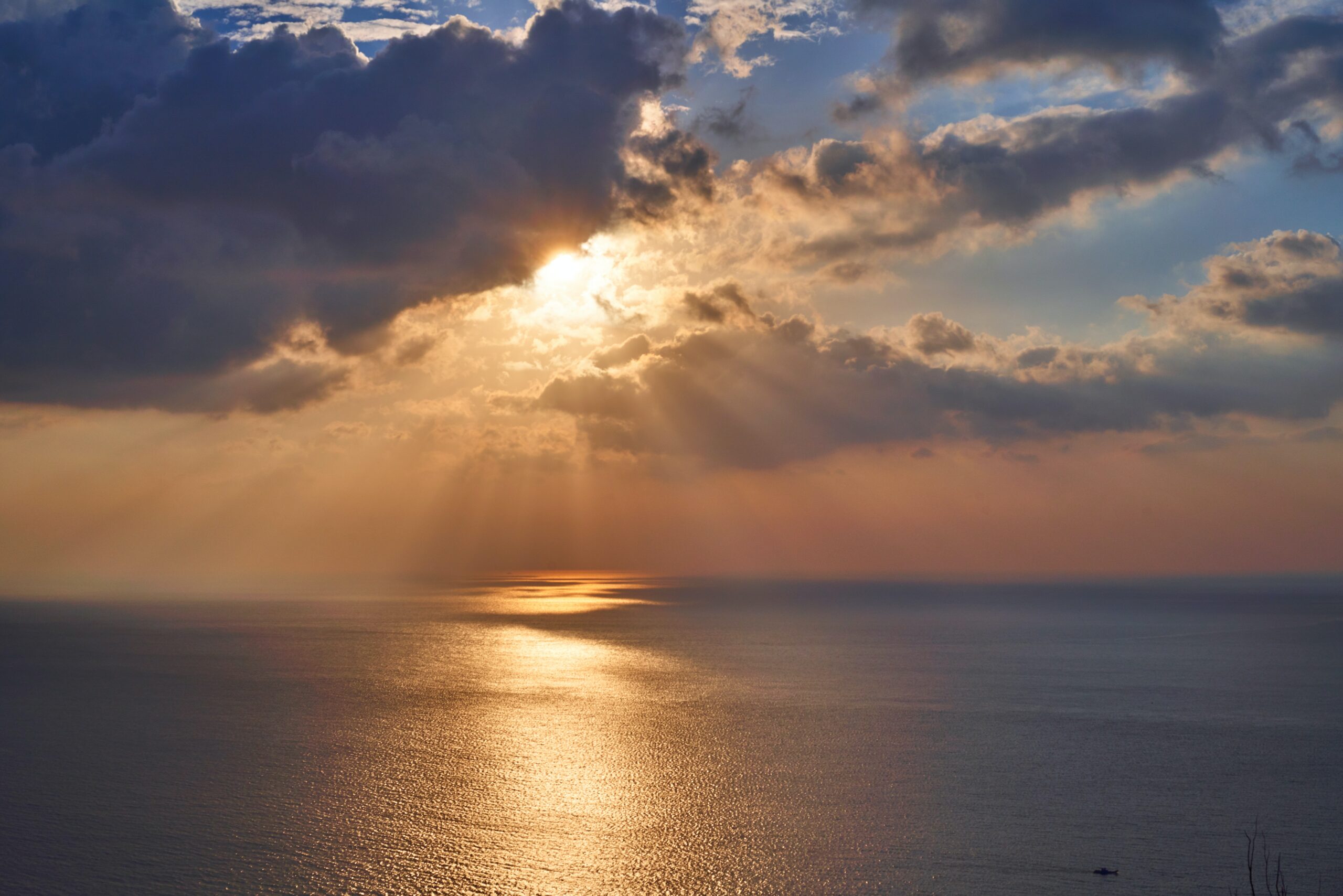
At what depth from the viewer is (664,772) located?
37.8 m

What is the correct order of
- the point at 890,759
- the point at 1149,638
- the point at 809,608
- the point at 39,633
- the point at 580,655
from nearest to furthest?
the point at 890,759 < the point at 580,655 < the point at 1149,638 < the point at 39,633 < the point at 809,608

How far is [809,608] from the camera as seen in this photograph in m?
168

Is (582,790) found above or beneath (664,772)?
above

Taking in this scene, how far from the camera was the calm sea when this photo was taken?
1059 inches

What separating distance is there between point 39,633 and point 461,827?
9726 centimetres

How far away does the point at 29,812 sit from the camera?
106 feet

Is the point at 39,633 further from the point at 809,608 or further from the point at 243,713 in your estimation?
the point at 809,608

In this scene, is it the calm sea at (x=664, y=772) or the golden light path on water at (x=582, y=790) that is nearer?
the golden light path on water at (x=582, y=790)

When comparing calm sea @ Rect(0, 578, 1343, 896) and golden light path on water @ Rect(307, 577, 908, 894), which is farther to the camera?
calm sea @ Rect(0, 578, 1343, 896)

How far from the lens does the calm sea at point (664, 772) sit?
26906 mm

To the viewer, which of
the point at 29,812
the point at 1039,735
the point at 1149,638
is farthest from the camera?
the point at 1149,638

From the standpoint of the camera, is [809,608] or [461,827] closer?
[461,827]

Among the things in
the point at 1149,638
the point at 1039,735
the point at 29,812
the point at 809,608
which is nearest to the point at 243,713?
the point at 29,812

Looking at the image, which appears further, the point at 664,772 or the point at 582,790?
the point at 664,772
